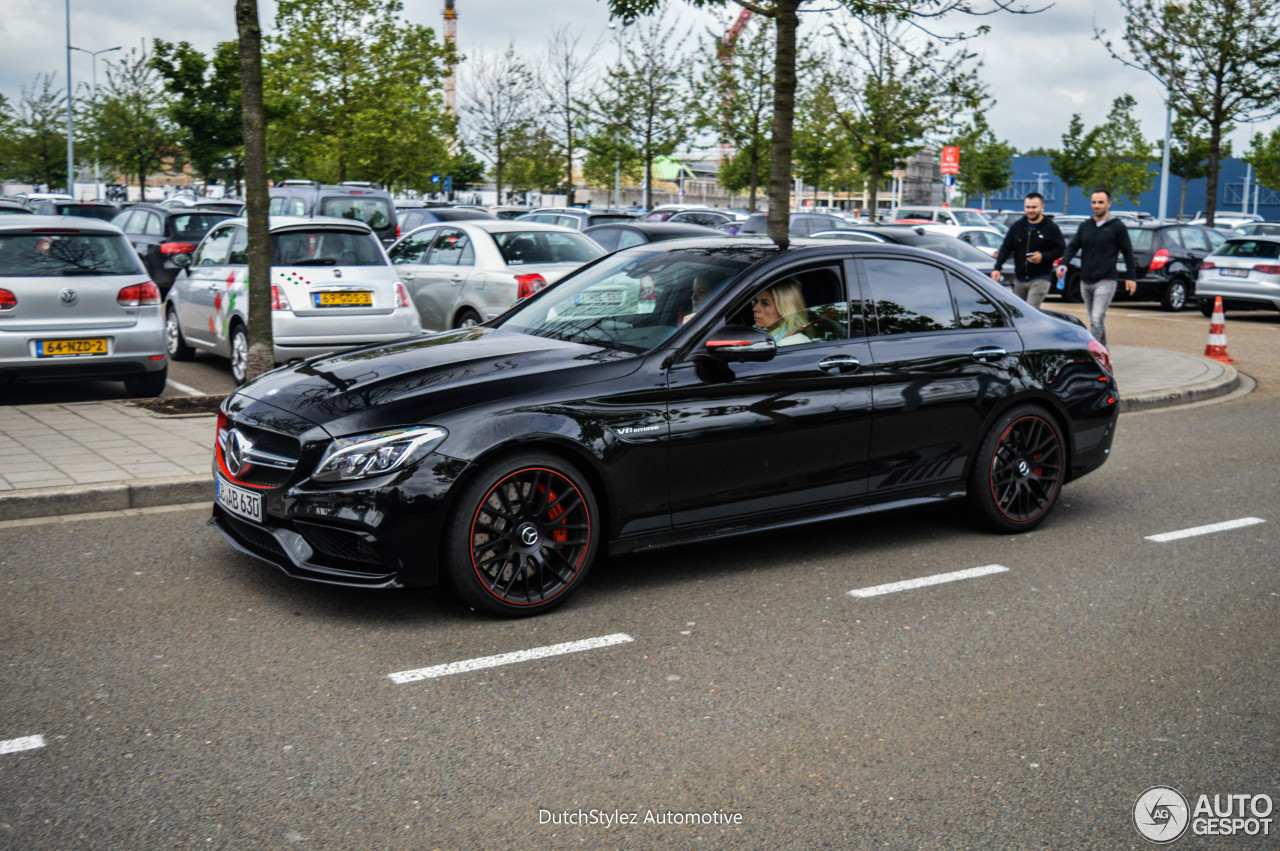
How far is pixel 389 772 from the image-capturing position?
3.65 meters

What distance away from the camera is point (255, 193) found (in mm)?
9648

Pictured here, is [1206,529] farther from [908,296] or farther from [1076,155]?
[1076,155]

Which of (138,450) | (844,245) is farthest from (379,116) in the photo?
(844,245)

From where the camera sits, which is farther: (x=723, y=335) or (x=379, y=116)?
(x=379, y=116)

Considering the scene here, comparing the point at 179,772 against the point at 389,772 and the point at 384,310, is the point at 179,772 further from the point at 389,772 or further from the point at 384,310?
the point at 384,310

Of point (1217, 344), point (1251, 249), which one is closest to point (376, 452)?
point (1217, 344)

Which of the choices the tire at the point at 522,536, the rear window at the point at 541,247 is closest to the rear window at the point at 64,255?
the rear window at the point at 541,247

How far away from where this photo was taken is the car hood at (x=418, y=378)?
4898 millimetres

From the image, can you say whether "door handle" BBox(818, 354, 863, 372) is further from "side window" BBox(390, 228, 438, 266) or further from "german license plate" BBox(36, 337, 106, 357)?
"side window" BBox(390, 228, 438, 266)

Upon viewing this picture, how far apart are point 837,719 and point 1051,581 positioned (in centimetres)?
214

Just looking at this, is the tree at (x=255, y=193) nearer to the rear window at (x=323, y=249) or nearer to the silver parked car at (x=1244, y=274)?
the rear window at (x=323, y=249)

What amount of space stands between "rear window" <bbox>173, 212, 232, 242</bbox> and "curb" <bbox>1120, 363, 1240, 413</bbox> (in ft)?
47.3

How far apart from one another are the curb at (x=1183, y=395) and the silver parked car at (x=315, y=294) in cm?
681

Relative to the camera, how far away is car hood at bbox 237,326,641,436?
4.90 meters
